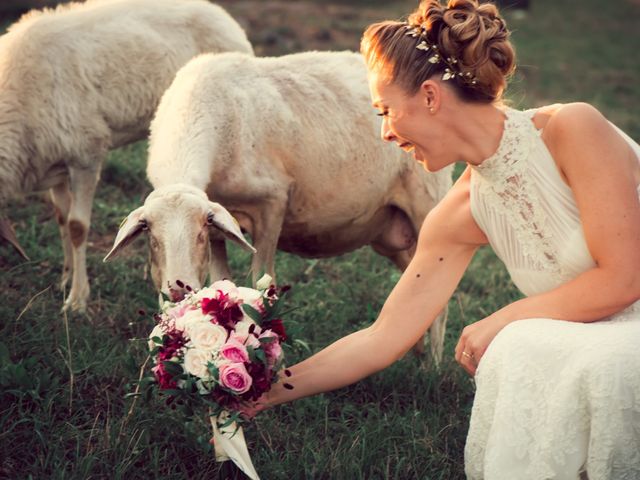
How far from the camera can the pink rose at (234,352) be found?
265 cm

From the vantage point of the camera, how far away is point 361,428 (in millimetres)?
3607

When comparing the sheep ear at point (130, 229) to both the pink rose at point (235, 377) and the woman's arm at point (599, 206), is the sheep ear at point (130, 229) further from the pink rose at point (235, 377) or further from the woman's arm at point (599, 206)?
the woman's arm at point (599, 206)

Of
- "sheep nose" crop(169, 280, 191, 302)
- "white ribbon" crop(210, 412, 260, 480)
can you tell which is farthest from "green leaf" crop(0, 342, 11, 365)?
"white ribbon" crop(210, 412, 260, 480)

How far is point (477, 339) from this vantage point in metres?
2.93

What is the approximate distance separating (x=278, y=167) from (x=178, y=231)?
1.13 meters

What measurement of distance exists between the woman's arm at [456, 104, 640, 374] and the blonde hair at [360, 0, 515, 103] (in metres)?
0.25

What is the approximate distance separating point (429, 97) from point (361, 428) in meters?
1.48

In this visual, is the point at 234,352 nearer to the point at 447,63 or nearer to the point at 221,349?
the point at 221,349

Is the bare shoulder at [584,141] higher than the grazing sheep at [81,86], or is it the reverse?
the bare shoulder at [584,141]

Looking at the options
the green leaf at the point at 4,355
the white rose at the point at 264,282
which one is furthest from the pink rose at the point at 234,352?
the green leaf at the point at 4,355

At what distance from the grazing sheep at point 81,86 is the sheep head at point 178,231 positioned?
1.40m

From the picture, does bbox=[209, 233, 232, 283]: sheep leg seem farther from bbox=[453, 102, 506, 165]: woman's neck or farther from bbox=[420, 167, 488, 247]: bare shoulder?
bbox=[453, 102, 506, 165]: woman's neck

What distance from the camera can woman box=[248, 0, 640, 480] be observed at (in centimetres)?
261

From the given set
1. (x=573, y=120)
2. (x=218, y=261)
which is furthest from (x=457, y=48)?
(x=218, y=261)
